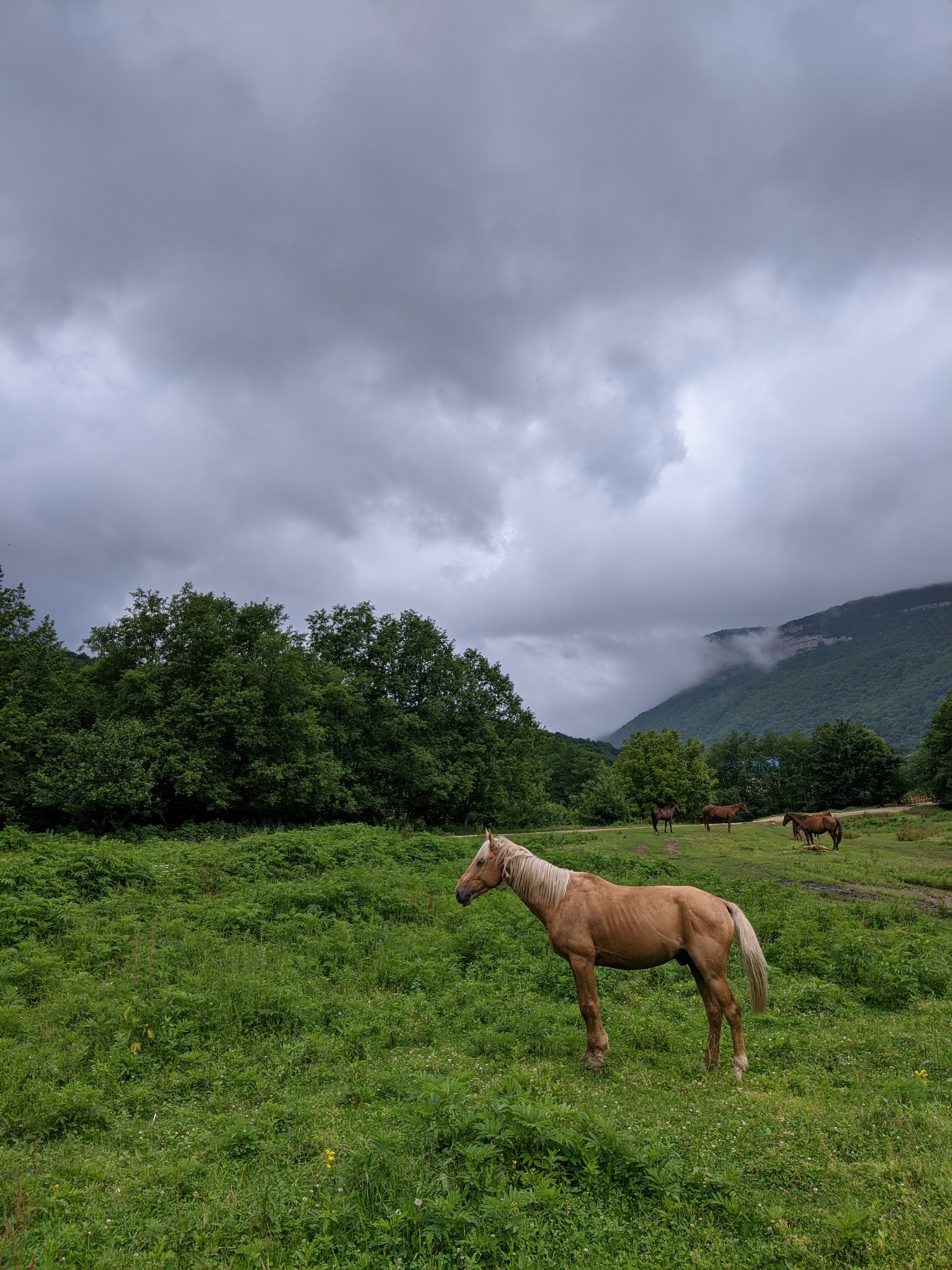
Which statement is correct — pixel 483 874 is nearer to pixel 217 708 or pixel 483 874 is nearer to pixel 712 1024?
pixel 712 1024

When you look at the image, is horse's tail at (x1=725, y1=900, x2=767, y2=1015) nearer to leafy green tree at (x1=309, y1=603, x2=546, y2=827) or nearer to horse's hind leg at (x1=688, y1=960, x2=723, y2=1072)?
horse's hind leg at (x1=688, y1=960, x2=723, y2=1072)

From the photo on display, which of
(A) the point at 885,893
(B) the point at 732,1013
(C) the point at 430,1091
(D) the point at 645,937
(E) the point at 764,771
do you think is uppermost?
(D) the point at 645,937

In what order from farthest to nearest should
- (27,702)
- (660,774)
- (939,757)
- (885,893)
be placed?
(660,774), (939,757), (27,702), (885,893)

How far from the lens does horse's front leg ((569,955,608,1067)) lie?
7.44m

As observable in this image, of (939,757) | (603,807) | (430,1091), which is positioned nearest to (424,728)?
(603,807)

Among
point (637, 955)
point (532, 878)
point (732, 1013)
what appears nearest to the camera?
point (732, 1013)

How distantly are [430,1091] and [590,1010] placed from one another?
2920 mm

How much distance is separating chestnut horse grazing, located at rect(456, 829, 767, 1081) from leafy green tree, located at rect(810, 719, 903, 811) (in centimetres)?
7033

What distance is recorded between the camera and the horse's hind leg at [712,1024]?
7.29 meters

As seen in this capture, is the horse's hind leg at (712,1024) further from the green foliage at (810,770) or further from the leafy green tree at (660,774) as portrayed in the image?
the green foliage at (810,770)

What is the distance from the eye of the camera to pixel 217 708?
30188 millimetres

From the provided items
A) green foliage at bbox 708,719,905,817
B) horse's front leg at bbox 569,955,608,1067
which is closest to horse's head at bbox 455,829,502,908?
horse's front leg at bbox 569,955,608,1067

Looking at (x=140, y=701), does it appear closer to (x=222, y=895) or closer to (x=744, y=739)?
(x=222, y=895)

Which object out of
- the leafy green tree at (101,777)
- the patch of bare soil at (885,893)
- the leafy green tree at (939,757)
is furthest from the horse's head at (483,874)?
the leafy green tree at (939,757)
